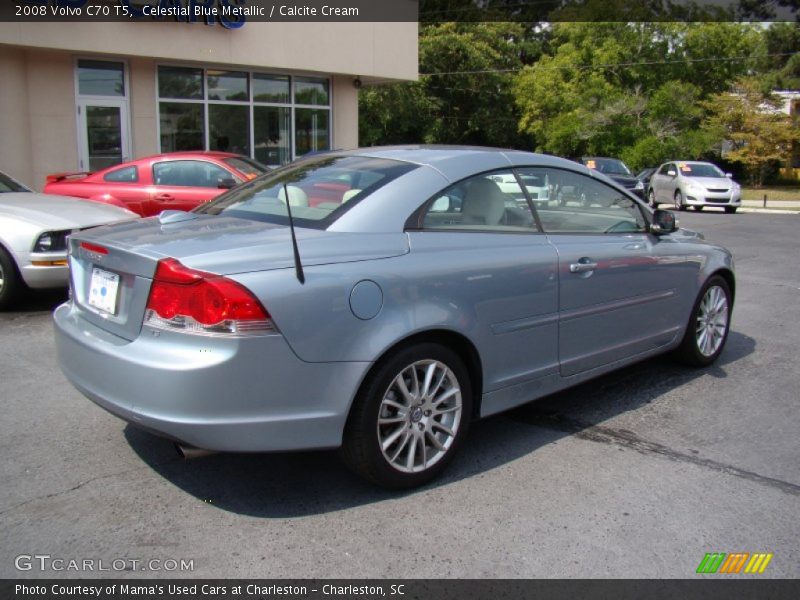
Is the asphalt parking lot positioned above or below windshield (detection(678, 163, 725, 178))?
below

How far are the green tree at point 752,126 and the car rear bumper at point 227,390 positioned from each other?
122ft

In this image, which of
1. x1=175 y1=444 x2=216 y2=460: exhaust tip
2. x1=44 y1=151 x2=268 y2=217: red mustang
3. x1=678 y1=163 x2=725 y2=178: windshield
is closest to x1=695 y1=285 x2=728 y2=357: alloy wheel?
x1=175 y1=444 x2=216 y2=460: exhaust tip

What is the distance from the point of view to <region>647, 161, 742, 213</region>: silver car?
75.6 feet

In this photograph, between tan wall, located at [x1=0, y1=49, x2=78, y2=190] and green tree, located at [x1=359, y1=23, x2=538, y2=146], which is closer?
tan wall, located at [x1=0, y1=49, x2=78, y2=190]

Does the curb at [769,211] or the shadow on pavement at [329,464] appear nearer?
the shadow on pavement at [329,464]

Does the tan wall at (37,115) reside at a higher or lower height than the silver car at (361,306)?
higher

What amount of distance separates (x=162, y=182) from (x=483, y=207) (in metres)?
7.22

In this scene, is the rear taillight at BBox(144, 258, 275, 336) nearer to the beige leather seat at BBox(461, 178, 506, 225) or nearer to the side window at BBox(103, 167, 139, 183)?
the beige leather seat at BBox(461, 178, 506, 225)

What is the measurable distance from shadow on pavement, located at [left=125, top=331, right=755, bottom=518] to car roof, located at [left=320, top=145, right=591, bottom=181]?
153 cm

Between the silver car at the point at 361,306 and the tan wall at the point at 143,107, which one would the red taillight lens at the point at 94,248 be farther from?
the tan wall at the point at 143,107

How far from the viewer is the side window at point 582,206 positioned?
4531mm

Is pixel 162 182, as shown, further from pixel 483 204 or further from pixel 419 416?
pixel 419 416

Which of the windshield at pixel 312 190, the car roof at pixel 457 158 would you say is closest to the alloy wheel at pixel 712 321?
the car roof at pixel 457 158
